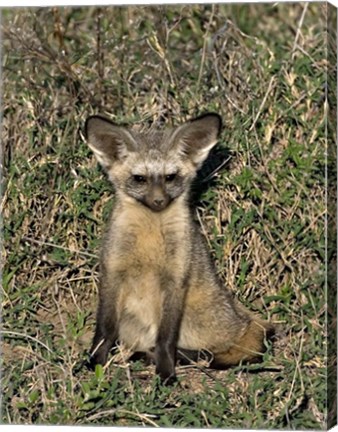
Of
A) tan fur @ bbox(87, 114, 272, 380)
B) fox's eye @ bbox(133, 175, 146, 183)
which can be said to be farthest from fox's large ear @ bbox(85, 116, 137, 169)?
fox's eye @ bbox(133, 175, 146, 183)

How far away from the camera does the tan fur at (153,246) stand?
6.05 metres

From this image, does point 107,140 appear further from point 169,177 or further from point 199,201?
point 199,201

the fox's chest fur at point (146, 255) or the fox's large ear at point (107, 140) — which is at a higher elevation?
the fox's large ear at point (107, 140)

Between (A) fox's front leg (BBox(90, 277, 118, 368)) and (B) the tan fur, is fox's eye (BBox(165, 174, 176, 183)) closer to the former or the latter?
(B) the tan fur

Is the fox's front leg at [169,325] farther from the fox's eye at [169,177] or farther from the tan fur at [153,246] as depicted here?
the fox's eye at [169,177]

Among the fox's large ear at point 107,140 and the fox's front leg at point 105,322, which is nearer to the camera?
the fox's large ear at point 107,140

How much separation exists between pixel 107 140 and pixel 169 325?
2.97ft

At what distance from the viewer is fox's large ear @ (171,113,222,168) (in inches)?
237

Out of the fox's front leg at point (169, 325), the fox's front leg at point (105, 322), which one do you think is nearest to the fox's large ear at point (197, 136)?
the fox's front leg at point (169, 325)

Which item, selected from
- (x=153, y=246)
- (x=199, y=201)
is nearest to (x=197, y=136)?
(x=153, y=246)

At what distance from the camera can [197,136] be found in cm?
609

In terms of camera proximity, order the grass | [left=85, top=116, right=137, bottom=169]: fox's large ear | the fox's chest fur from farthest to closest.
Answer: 1. the fox's chest fur
2. [left=85, top=116, right=137, bottom=169]: fox's large ear
3. the grass

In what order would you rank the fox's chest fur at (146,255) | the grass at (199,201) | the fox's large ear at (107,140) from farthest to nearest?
the fox's chest fur at (146,255), the fox's large ear at (107,140), the grass at (199,201)

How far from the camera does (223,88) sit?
282 inches
